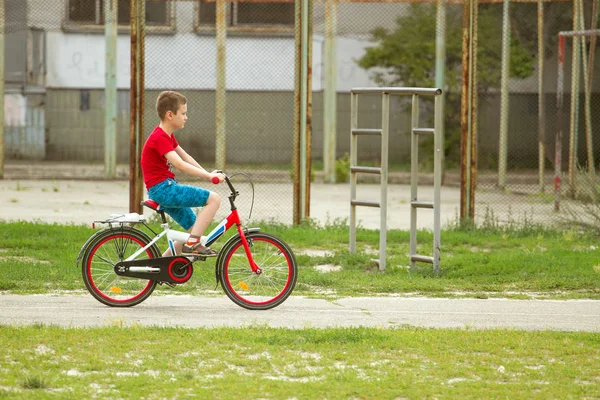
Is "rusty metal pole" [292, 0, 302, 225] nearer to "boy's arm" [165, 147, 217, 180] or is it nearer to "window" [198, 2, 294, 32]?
"boy's arm" [165, 147, 217, 180]

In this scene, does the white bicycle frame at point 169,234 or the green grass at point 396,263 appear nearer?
the white bicycle frame at point 169,234

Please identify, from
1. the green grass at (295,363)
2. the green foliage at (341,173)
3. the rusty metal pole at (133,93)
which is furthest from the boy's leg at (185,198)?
the green foliage at (341,173)

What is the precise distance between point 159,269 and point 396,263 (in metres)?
3.35

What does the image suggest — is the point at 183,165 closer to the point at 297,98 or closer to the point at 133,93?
the point at 133,93

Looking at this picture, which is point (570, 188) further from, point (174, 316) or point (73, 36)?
point (73, 36)

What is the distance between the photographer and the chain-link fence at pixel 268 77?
24.4m

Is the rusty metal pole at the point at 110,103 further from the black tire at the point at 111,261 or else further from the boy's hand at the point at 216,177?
the boy's hand at the point at 216,177

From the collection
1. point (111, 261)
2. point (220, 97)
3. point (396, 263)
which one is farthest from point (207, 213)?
point (220, 97)

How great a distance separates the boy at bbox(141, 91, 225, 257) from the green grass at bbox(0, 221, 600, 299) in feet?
3.55

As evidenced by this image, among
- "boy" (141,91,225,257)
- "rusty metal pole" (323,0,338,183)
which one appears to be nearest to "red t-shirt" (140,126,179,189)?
"boy" (141,91,225,257)

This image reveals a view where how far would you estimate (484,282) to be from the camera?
10453 mm

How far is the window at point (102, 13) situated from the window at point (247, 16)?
912mm

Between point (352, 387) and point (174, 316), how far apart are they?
8.58 ft

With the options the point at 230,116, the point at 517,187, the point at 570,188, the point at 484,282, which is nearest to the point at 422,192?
the point at 517,187
